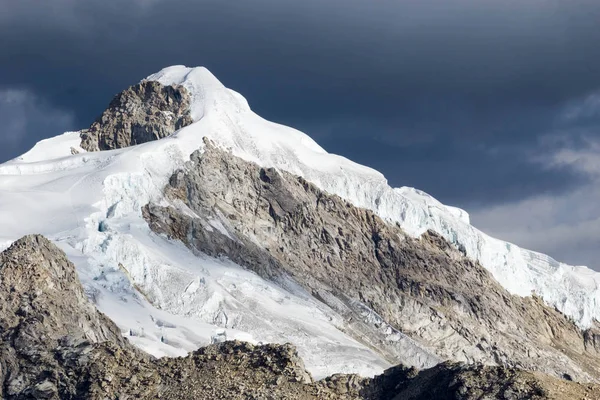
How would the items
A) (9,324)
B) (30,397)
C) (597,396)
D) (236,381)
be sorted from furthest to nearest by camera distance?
(9,324) → (30,397) → (236,381) → (597,396)

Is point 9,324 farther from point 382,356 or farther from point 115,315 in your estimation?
point 382,356

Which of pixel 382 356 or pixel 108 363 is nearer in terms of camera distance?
pixel 108 363

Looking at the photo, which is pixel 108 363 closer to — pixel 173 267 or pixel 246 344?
pixel 246 344

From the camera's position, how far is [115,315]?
161375 millimetres

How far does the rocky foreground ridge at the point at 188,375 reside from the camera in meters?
73.4

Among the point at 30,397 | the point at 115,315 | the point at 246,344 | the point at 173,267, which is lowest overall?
the point at 30,397

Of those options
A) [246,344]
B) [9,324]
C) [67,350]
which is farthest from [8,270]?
[246,344]

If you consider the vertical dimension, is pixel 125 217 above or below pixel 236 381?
above

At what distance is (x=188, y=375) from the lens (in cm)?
7819

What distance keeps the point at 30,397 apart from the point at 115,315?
261ft

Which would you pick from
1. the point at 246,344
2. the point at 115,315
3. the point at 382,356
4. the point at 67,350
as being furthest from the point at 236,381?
the point at 382,356

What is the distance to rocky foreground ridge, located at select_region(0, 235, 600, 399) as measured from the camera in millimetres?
73375

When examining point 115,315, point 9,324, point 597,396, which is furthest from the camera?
→ point 115,315

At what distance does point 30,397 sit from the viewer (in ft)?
269
